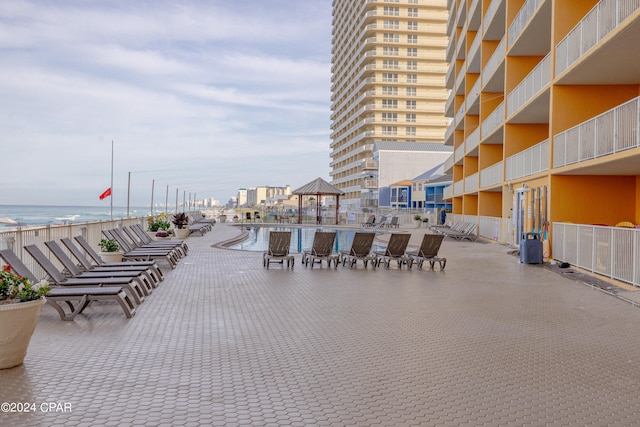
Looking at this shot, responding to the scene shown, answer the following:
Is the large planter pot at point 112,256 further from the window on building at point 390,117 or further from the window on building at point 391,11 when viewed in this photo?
the window on building at point 391,11

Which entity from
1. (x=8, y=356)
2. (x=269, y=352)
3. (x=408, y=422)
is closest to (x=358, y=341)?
(x=269, y=352)

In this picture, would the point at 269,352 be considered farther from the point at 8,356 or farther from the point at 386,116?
the point at 386,116

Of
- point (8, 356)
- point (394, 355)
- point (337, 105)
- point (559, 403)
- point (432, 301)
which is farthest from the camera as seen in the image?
point (337, 105)

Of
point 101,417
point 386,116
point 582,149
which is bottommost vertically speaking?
point 101,417

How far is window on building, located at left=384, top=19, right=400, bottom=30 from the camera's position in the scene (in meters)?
86.3

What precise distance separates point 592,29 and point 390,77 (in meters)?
74.6

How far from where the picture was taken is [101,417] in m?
4.13

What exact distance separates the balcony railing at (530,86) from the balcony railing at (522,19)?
6.42ft

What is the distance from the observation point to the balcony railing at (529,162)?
695 inches

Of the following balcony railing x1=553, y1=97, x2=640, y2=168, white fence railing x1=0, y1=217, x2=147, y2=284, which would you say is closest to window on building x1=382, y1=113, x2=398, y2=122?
balcony railing x1=553, y1=97, x2=640, y2=168

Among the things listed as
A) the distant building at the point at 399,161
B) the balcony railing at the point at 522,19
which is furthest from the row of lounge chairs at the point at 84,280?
the distant building at the point at 399,161

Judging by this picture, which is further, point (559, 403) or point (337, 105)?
point (337, 105)

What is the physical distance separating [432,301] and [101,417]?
654 centimetres

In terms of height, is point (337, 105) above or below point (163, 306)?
above
